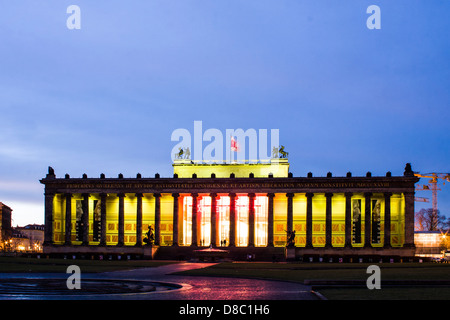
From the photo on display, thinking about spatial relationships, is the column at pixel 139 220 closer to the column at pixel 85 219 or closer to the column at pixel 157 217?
the column at pixel 157 217

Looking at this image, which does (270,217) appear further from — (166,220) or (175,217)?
(166,220)

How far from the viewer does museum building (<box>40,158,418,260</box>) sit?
99250 millimetres

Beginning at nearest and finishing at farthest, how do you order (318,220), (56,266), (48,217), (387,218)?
1. (56,266)
2. (387,218)
3. (48,217)
4. (318,220)

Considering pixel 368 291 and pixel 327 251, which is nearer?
pixel 368 291

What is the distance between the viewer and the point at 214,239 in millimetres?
101250

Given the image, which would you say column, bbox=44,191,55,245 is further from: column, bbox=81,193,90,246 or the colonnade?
column, bbox=81,193,90,246

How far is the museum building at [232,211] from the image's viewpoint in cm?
9925

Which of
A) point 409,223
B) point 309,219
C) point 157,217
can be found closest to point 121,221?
point 157,217

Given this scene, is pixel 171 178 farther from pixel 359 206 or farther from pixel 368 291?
pixel 368 291

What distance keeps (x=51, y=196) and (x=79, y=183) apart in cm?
521

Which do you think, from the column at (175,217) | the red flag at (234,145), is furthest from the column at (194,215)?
the red flag at (234,145)

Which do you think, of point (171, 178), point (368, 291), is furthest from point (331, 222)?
point (368, 291)

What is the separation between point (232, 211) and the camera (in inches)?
3967
